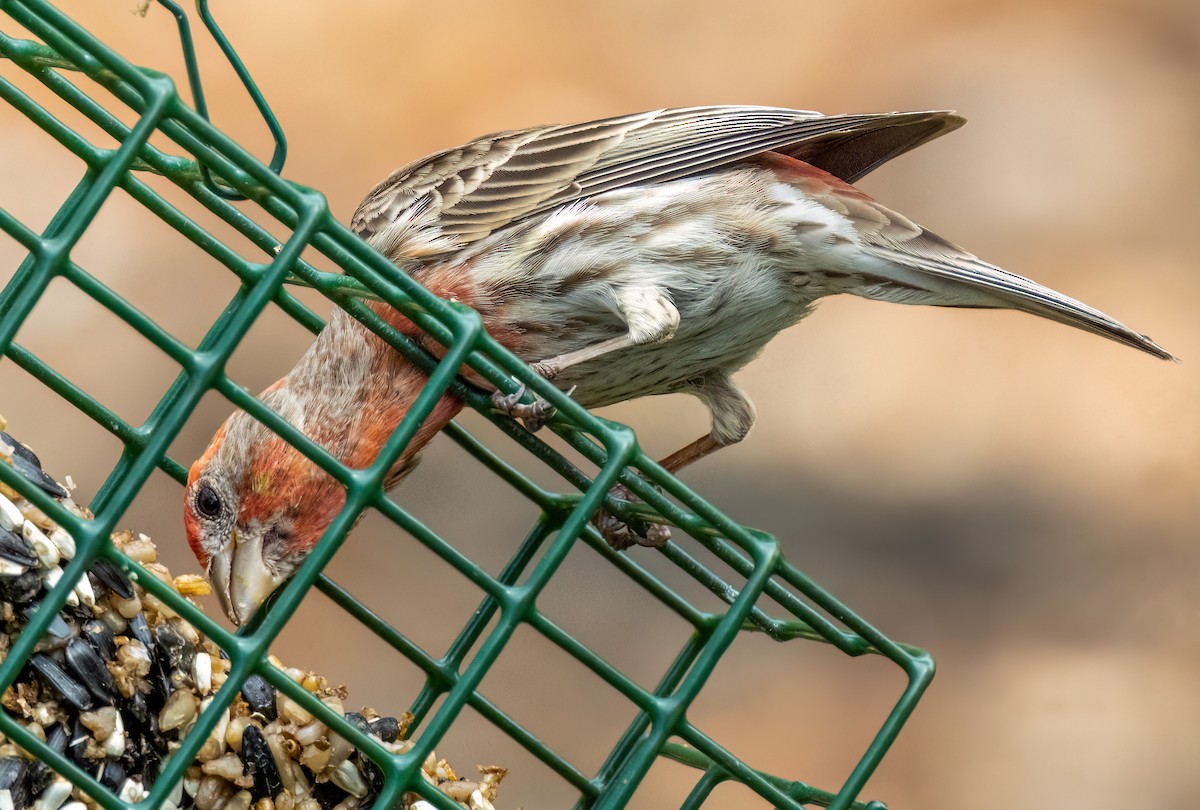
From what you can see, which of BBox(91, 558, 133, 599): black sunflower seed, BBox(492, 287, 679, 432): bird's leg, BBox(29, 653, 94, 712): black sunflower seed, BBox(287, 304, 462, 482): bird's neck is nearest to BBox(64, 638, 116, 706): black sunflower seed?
BBox(29, 653, 94, 712): black sunflower seed

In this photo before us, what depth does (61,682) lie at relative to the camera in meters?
2.47

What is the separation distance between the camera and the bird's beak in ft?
11.5

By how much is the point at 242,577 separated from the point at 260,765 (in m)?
0.95

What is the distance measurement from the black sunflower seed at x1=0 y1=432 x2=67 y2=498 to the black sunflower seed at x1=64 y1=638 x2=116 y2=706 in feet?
0.90

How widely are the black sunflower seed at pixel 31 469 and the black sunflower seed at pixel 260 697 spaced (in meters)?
0.50

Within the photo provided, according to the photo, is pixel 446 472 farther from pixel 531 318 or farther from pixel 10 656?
pixel 10 656

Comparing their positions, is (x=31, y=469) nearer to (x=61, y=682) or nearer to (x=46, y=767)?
(x=61, y=682)

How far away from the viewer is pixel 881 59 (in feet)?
20.5

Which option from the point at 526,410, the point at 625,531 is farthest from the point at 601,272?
the point at 526,410

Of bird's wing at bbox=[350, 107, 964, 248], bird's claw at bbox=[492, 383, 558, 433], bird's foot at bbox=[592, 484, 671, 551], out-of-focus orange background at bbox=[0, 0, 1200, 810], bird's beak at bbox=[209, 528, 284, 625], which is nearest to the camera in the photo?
bird's claw at bbox=[492, 383, 558, 433]

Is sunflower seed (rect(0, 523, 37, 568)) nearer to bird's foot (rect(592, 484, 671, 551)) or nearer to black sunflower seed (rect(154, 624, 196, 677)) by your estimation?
black sunflower seed (rect(154, 624, 196, 677))

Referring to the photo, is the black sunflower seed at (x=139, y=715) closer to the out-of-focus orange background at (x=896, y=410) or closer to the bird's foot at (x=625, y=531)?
the bird's foot at (x=625, y=531)

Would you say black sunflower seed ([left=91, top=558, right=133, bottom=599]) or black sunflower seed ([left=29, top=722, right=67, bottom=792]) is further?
black sunflower seed ([left=91, top=558, right=133, bottom=599])

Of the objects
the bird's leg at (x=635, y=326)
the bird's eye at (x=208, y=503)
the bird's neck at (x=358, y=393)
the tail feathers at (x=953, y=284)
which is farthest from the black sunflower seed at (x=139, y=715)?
the tail feathers at (x=953, y=284)
